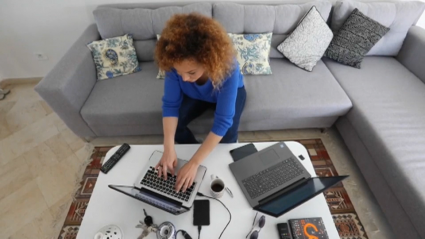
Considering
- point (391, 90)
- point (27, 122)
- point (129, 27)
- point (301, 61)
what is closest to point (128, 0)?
point (129, 27)

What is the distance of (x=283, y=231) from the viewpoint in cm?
79

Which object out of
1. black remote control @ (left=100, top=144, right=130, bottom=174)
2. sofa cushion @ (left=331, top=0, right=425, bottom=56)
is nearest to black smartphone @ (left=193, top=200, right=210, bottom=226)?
black remote control @ (left=100, top=144, right=130, bottom=174)

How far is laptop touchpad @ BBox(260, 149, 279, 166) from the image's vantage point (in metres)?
0.99

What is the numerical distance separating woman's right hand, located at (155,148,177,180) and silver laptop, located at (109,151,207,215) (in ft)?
0.06

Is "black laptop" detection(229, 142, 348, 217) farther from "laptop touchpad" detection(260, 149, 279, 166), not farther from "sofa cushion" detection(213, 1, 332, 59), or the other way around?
"sofa cushion" detection(213, 1, 332, 59)

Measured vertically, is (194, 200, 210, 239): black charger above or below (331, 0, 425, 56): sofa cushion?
below

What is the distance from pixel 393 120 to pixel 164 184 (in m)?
1.36

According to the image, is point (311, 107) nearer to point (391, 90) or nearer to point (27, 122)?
point (391, 90)

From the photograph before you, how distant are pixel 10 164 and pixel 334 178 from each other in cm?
205

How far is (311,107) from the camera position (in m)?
1.41

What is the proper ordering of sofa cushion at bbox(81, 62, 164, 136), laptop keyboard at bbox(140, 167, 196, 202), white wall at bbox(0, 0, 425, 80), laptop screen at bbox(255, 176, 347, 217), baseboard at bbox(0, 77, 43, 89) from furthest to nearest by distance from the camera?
baseboard at bbox(0, 77, 43, 89)
white wall at bbox(0, 0, 425, 80)
sofa cushion at bbox(81, 62, 164, 136)
laptop keyboard at bbox(140, 167, 196, 202)
laptop screen at bbox(255, 176, 347, 217)

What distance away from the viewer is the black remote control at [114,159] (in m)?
0.99

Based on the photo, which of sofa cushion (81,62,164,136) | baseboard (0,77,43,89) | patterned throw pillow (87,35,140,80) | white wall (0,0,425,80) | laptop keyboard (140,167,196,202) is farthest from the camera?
baseboard (0,77,43,89)

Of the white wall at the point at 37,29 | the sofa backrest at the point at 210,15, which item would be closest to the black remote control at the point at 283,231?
the sofa backrest at the point at 210,15
